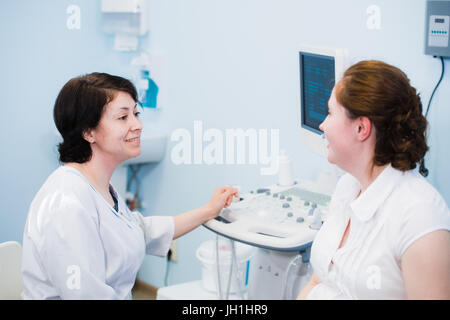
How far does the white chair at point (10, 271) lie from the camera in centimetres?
160

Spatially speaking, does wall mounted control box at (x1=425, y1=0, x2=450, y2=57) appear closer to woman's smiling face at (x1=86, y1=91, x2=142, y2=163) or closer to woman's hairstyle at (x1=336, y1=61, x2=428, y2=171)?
woman's hairstyle at (x1=336, y1=61, x2=428, y2=171)

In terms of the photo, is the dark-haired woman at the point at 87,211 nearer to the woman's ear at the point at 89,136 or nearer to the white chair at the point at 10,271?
the woman's ear at the point at 89,136

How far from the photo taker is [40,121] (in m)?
2.98

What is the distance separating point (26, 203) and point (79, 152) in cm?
151

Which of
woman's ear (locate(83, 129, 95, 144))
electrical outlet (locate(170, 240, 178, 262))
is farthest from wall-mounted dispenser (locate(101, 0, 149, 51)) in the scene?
woman's ear (locate(83, 129, 95, 144))

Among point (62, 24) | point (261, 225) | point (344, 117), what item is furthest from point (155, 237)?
point (62, 24)

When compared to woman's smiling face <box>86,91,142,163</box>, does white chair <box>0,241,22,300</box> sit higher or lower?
lower

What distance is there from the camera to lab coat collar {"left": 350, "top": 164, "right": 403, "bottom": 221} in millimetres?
1354

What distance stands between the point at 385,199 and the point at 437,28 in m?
0.77

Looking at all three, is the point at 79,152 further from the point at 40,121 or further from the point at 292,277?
the point at 40,121

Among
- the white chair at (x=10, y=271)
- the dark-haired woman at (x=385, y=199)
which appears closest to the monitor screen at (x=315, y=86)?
the dark-haired woman at (x=385, y=199)

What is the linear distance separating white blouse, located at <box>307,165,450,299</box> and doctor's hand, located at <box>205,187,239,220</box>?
495 millimetres

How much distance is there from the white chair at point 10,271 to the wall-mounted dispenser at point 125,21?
162cm

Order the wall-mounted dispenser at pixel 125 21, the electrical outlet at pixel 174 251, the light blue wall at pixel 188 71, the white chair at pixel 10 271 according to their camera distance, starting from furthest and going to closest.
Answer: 1. the electrical outlet at pixel 174 251
2. the wall-mounted dispenser at pixel 125 21
3. the light blue wall at pixel 188 71
4. the white chair at pixel 10 271
